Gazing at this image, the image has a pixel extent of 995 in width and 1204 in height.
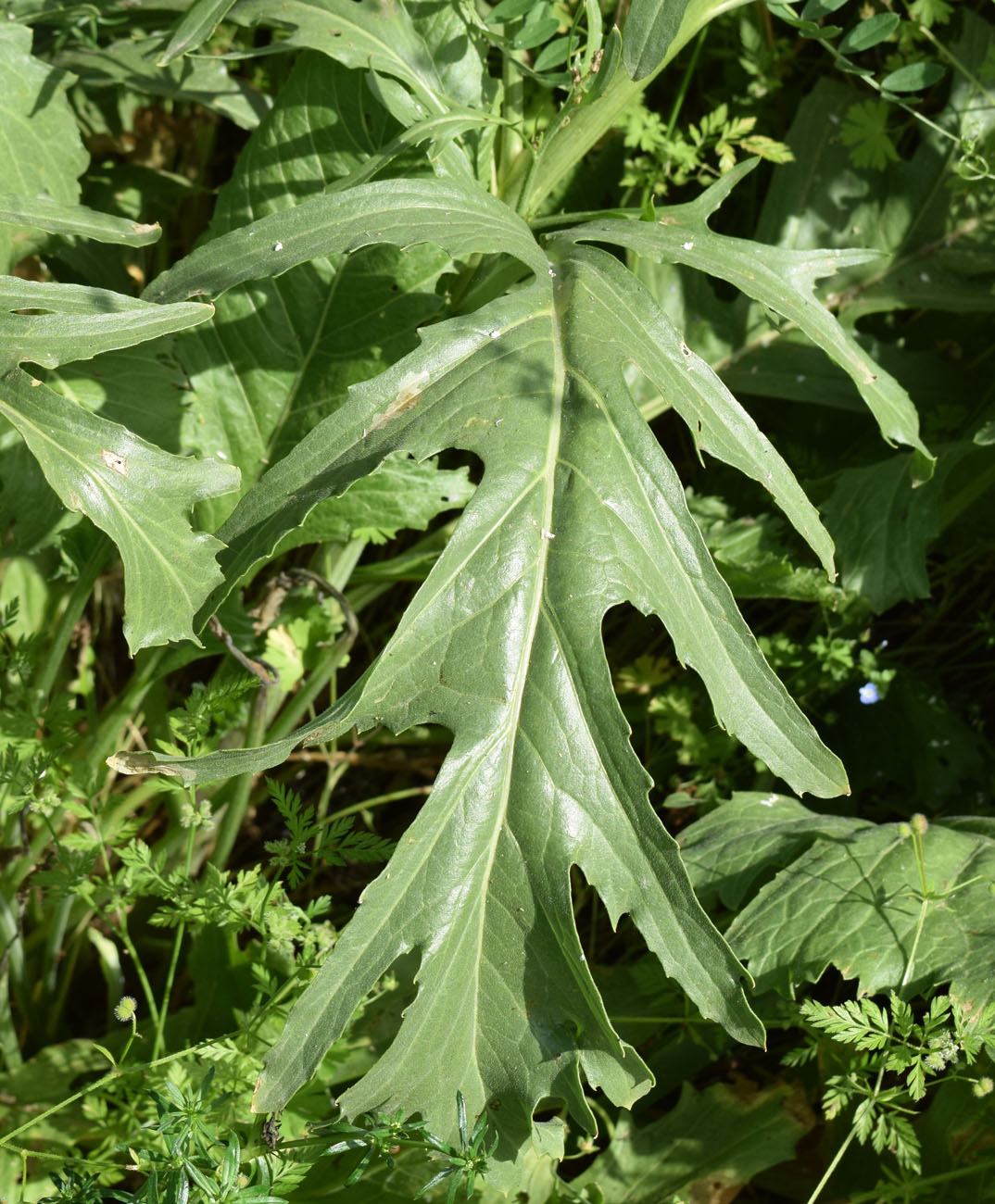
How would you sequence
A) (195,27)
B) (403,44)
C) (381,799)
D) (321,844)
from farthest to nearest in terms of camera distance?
1. (381,799)
2. (403,44)
3. (321,844)
4. (195,27)

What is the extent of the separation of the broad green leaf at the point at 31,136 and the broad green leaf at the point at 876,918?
1.30 m

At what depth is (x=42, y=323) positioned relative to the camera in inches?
46.7

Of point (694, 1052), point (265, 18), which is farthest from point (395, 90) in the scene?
point (694, 1052)

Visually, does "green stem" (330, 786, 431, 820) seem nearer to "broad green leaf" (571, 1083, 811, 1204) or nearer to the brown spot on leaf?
"broad green leaf" (571, 1083, 811, 1204)

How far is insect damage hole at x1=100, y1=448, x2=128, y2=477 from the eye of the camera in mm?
1206

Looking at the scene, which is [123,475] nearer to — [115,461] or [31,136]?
[115,461]

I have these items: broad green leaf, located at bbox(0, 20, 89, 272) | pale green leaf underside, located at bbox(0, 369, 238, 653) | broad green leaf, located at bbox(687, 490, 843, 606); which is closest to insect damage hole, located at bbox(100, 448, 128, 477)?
pale green leaf underside, located at bbox(0, 369, 238, 653)

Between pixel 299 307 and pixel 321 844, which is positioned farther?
pixel 299 307

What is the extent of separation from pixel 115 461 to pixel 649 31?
2.59ft

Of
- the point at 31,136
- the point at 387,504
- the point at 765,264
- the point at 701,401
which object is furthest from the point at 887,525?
the point at 31,136

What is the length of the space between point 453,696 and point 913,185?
154 centimetres

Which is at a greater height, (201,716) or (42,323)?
(42,323)

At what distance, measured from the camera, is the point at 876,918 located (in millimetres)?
1436

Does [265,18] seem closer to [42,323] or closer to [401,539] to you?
[42,323]
